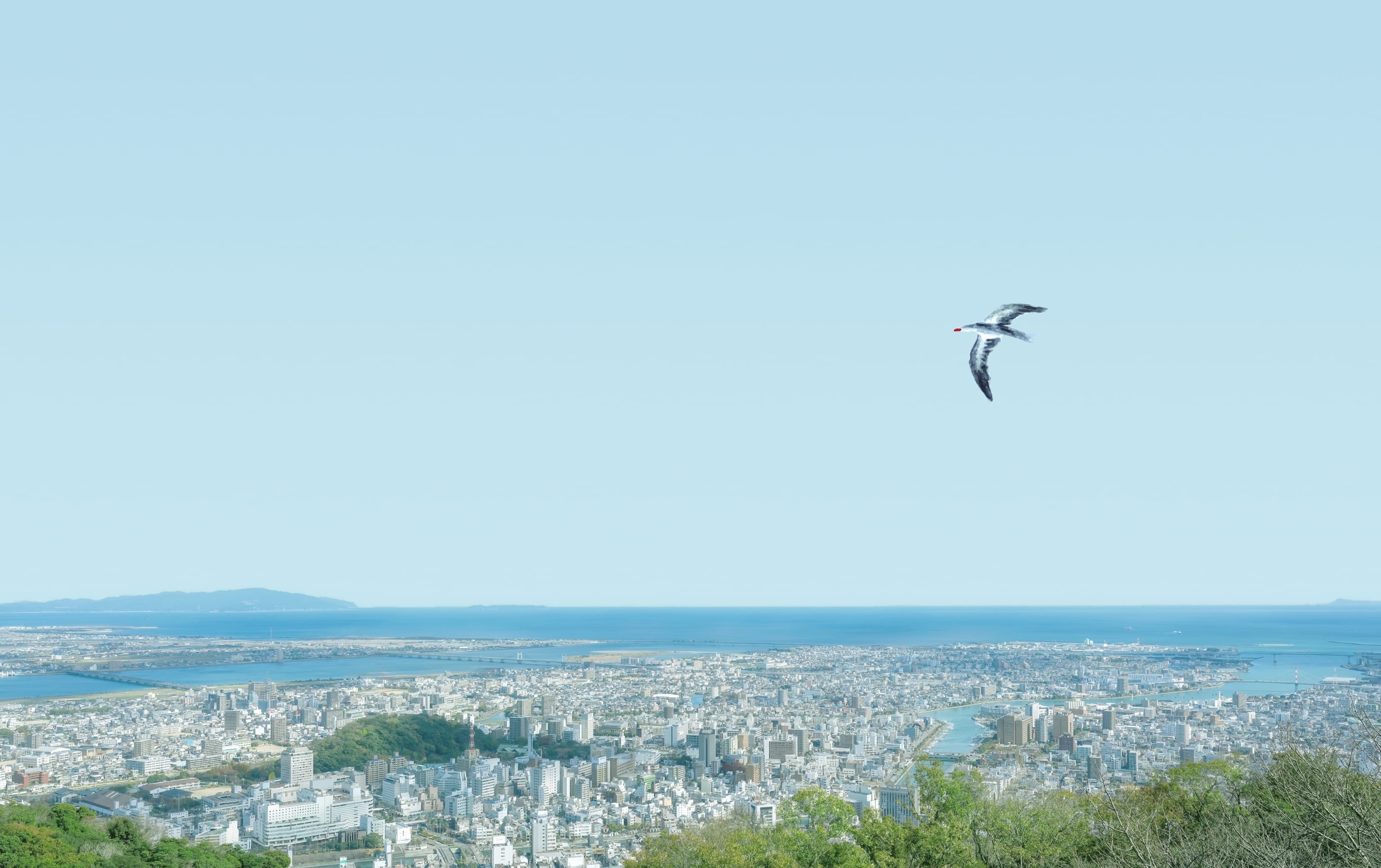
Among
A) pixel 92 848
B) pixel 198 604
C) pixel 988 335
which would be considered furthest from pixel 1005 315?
pixel 198 604

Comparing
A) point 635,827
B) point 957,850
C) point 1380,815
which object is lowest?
point 635,827

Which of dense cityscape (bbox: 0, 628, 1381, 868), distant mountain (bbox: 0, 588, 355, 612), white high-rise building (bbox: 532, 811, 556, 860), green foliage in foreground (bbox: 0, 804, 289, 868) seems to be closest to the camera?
green foliage in foreground (bbox: 0, 804, 289, 868)

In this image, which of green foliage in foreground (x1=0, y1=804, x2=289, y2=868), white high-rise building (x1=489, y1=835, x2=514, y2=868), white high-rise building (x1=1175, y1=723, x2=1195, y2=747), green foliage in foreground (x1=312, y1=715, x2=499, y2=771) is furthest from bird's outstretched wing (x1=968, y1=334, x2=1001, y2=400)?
green foliage in foreground (x1=312, y1=715, x2=499, y2=771)

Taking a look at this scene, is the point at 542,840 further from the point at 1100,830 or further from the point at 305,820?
the point at 1100,830

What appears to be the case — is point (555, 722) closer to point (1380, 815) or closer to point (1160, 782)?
point (1160, 782)

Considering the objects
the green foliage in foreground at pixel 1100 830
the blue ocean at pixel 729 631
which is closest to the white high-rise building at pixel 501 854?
the green foliage in foreground at pixel 1100 830

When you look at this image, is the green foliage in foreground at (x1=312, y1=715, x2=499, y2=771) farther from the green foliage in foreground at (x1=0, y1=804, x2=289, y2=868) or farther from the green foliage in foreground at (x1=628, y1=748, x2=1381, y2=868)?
the green foliage in foreground at (x1=628, y1=748, x2=1381, y2=868)

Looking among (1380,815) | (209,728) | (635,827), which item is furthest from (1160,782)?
(209,728)
